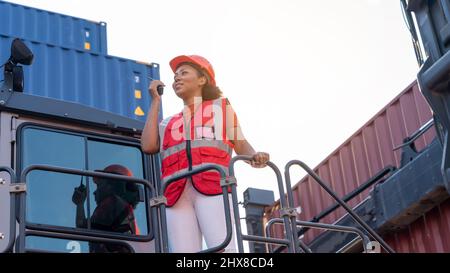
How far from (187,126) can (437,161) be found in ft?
12.0

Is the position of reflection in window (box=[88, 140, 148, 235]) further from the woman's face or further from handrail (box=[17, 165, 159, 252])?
the woman's face

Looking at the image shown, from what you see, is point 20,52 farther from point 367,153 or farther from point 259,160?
point 367,153

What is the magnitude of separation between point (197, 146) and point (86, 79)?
615cm

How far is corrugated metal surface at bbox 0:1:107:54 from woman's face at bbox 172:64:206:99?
6.89 metres

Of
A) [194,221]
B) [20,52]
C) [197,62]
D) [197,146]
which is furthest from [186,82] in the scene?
[20,52]

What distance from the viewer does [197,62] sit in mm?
5645

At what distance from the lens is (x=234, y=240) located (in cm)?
492

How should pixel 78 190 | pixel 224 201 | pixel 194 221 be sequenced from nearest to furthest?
pixel 224 201 < pixel 194 221 < pixel 78 190

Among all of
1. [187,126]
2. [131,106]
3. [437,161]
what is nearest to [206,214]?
[187,126]

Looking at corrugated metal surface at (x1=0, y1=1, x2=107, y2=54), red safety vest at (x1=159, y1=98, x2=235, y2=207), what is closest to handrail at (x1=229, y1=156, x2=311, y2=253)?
red safety vest at (x1=159, y1=98, x2=235, y2=207)

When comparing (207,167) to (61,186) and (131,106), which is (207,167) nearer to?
(61,186)

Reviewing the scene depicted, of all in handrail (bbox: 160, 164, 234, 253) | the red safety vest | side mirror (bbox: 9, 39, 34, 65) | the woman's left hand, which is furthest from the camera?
side mirror (bbox: 9, 39, 34, 65)

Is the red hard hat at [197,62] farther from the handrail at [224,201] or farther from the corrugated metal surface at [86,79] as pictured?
the corrugated metal surface at [86,79]

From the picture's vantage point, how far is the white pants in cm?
509
